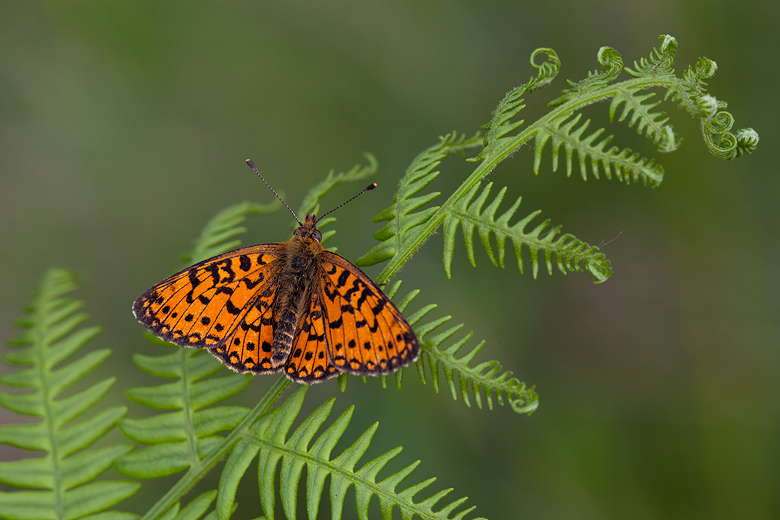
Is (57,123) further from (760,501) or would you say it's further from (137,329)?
(760,501)

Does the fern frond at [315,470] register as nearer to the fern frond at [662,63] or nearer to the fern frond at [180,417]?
the fern frond at [180,417]

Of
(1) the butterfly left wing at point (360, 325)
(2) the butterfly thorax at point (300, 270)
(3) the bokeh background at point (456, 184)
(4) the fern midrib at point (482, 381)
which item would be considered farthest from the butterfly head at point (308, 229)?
(3) the bokeh background at point (456, 184)

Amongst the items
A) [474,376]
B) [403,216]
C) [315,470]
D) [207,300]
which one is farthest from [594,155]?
[207,300]

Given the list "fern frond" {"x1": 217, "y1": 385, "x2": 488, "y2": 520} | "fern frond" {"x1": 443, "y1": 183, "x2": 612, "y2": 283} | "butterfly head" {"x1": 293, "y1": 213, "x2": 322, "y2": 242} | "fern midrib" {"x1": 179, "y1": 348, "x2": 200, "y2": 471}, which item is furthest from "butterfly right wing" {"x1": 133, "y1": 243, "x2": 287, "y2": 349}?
"fern frond" {"x1": 443, "y1": 183, "x2": 612, "y2": 283}

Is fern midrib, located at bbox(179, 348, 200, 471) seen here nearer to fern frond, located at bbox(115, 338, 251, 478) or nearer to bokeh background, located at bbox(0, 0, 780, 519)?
fern frond, located at bbox(115, 338, 251, 478)

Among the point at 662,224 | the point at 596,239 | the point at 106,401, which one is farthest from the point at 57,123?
the point at 662,224

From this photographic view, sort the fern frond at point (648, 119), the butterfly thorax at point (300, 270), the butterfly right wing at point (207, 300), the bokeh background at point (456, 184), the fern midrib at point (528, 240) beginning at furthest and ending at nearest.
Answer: the bokeh background at point (456, 184), the butterfly thorax at point (300, 270), the butterfly right wing at point (207, 300), the fern midrib at point (528, 240), the fern frond at point (648, 119)

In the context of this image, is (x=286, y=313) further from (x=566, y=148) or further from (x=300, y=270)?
(x=566, y=148)
